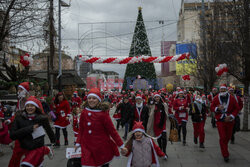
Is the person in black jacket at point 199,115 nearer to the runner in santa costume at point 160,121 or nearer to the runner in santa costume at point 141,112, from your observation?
the runner in santa costume at point 141,112

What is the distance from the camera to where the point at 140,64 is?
3397cm

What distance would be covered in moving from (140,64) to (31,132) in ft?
98.9

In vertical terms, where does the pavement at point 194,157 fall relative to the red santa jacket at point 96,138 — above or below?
below

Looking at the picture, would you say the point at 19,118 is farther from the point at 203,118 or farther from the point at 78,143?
the point at 203,118

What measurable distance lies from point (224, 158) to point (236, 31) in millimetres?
6095

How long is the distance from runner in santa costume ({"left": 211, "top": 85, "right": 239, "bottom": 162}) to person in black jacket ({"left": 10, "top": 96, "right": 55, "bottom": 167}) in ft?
13.8

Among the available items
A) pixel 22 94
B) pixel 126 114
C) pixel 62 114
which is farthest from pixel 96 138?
pixel 126 114

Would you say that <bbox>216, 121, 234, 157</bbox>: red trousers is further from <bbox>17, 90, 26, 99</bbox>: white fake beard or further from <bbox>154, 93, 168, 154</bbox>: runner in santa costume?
<bbox>17, 90, 26, 99</bbox>: white fake beard

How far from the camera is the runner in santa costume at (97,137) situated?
4035 mm

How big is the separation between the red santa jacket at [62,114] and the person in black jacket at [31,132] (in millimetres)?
4074

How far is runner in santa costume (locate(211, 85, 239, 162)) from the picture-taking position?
648 centimetres

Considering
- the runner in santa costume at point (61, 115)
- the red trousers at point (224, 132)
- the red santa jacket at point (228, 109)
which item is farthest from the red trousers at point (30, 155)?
the red santa jacket at point (228, 109)

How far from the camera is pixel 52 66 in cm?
1616

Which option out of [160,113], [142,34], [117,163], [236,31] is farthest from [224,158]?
[142,34]
